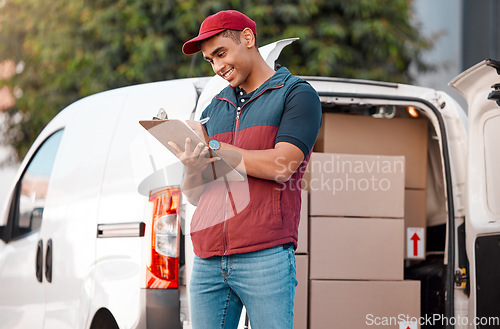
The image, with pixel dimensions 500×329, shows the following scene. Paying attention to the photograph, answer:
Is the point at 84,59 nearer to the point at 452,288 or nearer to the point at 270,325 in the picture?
the point at 452,288

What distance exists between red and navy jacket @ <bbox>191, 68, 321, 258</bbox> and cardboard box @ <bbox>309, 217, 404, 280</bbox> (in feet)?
4.97

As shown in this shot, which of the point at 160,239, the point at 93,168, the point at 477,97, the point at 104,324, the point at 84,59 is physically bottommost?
the point at 104,324

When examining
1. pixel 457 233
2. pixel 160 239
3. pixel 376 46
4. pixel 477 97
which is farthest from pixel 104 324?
pixel 376 46

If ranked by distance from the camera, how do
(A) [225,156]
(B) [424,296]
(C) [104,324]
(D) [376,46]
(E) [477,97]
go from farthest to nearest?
(D) [376,46], (B) [424,296], (E) [477,97], (C) [104,324], (A) [225,156]

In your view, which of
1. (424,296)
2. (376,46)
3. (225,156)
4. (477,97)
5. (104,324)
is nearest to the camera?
(225,156)

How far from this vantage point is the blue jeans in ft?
8.63

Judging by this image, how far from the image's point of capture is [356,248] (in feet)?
14.2

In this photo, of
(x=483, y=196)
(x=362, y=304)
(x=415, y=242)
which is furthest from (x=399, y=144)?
(x=362, y=304)

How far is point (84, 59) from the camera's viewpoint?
11602 mm

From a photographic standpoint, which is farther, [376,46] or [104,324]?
[376,46]

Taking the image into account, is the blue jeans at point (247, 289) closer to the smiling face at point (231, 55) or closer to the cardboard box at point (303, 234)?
the smiling face at point (231, 55)

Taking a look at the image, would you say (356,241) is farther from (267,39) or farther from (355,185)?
(267,39)

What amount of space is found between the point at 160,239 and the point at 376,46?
8087 millimetres

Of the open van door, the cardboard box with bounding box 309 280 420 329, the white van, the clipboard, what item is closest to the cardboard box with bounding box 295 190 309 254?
the cardboard box with bounding box 309 280 420 329
